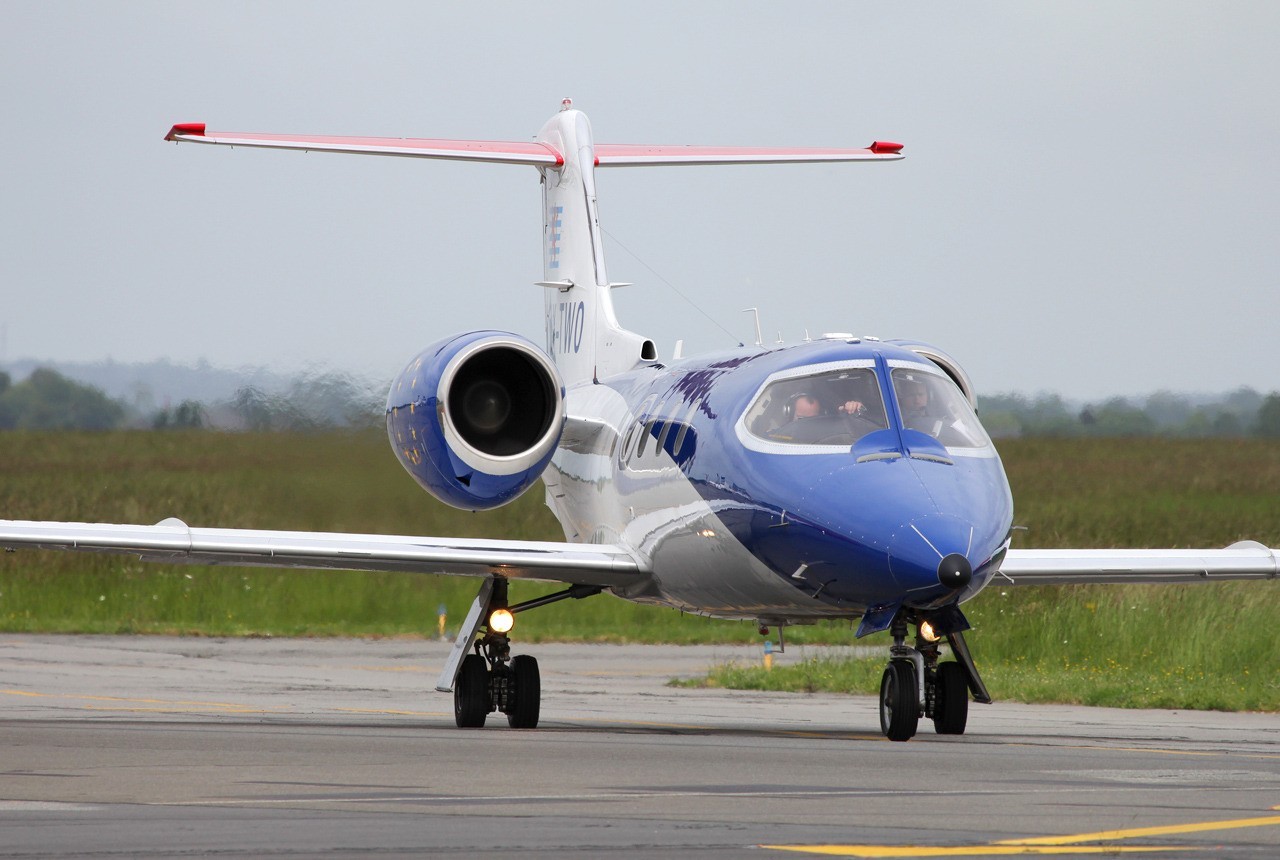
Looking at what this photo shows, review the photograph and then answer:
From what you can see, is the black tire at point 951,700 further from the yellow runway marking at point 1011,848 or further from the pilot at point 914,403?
the yellow runway marking at point 1011,848

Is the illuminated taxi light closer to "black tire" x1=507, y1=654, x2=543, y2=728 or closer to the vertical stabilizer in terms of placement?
"black tire" x1=507, y1=654, x2=543, y2=728

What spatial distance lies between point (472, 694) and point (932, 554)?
515cm

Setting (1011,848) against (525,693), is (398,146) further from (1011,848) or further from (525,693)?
(1011,848)

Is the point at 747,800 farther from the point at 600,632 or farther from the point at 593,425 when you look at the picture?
the point at 600,632

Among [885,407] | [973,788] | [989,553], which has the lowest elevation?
[973,788]

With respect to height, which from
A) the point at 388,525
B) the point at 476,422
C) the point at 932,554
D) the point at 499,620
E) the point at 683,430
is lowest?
the point at 499,620

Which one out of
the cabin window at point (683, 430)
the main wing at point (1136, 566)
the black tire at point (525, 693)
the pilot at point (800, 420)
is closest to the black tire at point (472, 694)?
the black tire at point (525, 693)

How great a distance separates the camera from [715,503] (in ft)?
45.1

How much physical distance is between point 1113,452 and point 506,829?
2467 cm

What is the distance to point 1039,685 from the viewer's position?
59.4 ft

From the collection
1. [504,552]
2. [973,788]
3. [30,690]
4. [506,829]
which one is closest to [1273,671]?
[504,552]

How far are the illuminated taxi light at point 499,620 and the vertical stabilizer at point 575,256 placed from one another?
4.59 m

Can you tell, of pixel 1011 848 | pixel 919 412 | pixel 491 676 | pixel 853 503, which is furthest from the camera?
pixel 491 676

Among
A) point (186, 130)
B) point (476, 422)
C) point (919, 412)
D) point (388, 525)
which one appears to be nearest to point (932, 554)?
point (919, 412)
